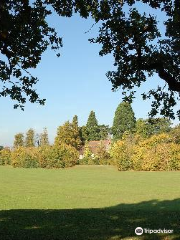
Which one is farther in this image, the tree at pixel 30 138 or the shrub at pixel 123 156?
the tree at pixel 30 138

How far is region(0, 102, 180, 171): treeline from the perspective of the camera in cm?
6906

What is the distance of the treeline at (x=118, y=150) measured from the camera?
227ft

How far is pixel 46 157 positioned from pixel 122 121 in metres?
42.5

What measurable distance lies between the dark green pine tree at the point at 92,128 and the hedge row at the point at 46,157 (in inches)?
1774

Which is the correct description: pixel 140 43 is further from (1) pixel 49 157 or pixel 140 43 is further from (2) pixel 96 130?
(2) pixel 96 130

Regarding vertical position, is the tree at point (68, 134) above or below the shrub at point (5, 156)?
above

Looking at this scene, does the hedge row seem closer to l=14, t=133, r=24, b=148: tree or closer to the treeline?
the treeline

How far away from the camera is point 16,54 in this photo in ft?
34.0

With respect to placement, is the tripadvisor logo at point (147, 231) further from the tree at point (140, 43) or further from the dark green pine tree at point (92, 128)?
the dark green pine tree at point (92, 128)

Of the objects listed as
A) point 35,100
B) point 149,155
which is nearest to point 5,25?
point 35,100

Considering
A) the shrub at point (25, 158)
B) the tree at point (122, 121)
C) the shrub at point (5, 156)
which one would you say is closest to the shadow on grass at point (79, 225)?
the shrub at point (25, 158)

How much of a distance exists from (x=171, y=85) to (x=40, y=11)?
4280 mm

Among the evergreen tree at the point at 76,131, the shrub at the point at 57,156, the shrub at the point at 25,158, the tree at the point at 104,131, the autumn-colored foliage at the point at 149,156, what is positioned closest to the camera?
the autumn-colored foliage at the point at 149,156

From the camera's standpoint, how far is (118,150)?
71.6 meters
